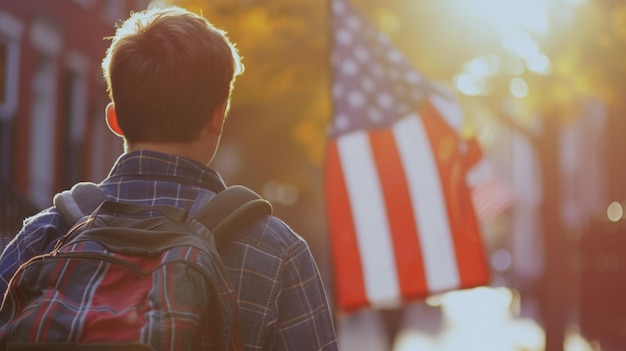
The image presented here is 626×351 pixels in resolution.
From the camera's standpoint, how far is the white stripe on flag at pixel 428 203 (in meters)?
6.91

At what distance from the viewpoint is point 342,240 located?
705 cm

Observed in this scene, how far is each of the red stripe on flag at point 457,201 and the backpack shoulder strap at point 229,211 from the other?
3989 millimetres

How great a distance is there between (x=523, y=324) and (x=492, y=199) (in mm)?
15907

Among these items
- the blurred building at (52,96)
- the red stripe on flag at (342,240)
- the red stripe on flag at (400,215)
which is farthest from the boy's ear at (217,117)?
the blurred building at (52,96)

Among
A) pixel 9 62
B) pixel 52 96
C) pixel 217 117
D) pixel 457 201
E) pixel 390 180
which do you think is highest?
pixel 9 62

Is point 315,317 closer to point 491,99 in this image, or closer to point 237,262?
point 237,262

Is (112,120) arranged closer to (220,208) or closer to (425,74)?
(220,208)

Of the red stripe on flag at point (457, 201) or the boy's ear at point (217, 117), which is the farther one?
the red stripe on flag at point (457, 201)

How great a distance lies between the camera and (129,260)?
2.83 m

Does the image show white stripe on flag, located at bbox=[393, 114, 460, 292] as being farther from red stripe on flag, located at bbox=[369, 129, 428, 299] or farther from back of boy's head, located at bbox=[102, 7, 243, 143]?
back of boy's head, located at bbox=[102, 7, 243, 143]

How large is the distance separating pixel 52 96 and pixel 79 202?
58.4 ft

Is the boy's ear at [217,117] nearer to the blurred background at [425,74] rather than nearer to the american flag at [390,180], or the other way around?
the american flag at [390,180]

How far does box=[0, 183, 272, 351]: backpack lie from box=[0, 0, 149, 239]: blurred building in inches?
469

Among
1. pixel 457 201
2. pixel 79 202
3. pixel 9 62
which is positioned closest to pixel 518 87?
pixel 9 62
